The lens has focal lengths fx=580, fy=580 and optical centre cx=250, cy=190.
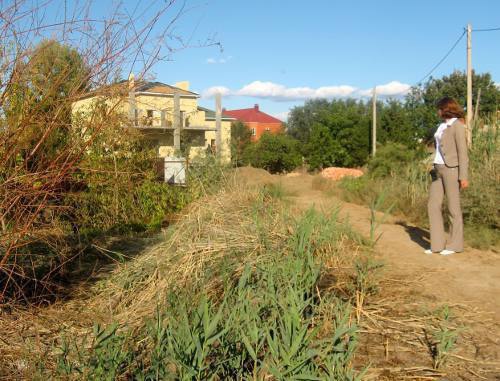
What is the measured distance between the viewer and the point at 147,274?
4.53 metres

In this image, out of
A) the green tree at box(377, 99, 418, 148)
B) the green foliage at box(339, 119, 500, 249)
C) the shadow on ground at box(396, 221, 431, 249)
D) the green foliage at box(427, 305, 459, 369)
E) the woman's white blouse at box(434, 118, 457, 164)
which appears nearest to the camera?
the green foliage at box(427, 305, 459, 369)

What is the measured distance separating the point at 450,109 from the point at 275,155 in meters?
27.2

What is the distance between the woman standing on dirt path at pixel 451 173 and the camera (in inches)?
227

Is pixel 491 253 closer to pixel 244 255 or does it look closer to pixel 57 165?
pixel 244 255

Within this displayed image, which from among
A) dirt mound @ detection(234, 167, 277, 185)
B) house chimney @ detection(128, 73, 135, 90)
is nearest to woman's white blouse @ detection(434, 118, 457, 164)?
dirt mound @ detection(234, 167, 277, 185)

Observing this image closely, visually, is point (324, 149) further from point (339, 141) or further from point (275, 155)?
point (275, 155)

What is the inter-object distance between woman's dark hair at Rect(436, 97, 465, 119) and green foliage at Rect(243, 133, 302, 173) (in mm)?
26868

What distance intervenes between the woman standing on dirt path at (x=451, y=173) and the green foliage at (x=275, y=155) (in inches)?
1060

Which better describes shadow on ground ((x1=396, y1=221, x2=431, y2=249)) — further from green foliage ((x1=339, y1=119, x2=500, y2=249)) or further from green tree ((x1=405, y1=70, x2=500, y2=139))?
green tree ((x1=405, y1=70, x2=500, y2=139))

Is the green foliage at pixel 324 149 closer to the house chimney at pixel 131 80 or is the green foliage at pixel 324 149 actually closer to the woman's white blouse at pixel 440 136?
the woman's white blouse at pixel 440 136

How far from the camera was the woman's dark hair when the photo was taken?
5.83 metres

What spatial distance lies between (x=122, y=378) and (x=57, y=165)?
1.28 meters

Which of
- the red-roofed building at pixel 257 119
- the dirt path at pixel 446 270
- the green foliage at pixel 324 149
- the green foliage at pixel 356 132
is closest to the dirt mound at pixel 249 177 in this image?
the dirt path at pixel 446 270

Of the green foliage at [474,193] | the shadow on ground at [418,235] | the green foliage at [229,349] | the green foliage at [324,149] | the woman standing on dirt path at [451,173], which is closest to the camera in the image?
the green foliage at [229,349]
